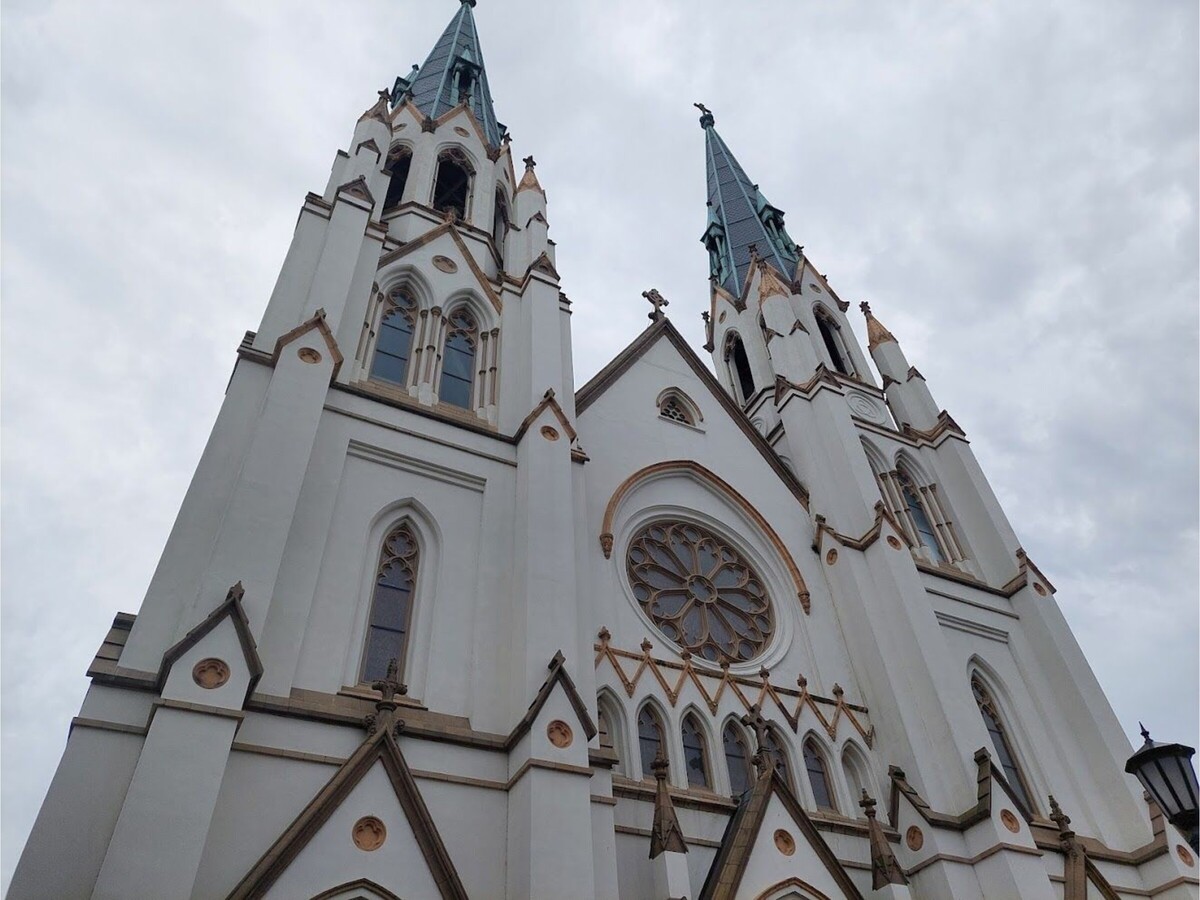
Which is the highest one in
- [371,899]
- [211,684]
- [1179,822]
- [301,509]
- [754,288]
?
[754,288]

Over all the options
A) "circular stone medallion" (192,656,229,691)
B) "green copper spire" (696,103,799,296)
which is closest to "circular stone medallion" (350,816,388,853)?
"circular stone medallion" (192,656,229,691)

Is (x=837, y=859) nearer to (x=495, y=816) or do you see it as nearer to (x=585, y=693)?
(x=585, y=693)

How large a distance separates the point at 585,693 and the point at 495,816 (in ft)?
6.21

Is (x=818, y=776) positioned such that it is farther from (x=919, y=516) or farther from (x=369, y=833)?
(x=919, y=516)

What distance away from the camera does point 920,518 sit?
1894 cm

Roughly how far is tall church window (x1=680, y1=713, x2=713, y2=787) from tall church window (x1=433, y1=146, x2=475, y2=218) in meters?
12.9

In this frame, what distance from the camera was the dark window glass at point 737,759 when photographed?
11.7 meters

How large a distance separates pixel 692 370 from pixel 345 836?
→ 1230 cm

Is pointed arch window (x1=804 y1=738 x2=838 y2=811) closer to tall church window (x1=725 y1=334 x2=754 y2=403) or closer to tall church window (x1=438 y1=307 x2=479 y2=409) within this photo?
tall church window (x1=438 y1=307 x2=479 y2=409)

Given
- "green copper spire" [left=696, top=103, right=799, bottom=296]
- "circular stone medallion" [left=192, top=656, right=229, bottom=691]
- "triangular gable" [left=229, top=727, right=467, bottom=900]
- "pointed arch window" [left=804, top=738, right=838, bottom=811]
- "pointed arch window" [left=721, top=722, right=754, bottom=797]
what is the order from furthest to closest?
"green copper spire" [left=696, top=103, right=799, bottom=296] → "pointed arch window" [left=804, top=738, right=838, bottom=811] → "pointed arch window" [left=721, top=722, right=754, bottom=797] → "circular stone medallion" [left=192, top=656, right=229, bottom=691] → "triangular gable" [left=229, top=727, right=467, bottom=900]

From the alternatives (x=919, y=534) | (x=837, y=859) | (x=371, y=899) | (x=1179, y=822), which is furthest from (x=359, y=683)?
(x=919, y=534)

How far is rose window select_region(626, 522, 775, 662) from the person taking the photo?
13.5m

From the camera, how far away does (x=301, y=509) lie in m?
10.4

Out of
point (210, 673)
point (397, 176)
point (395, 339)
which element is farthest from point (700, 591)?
point (397, 176)
